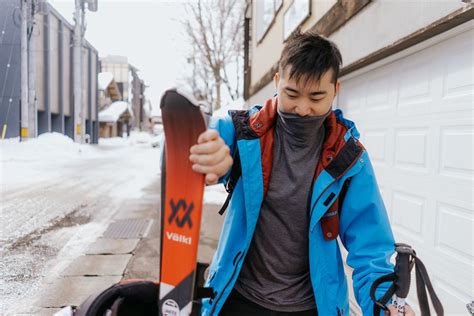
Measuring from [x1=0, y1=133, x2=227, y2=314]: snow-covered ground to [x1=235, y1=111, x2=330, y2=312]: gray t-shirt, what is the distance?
10.0 feet

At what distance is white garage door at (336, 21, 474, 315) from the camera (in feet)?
9.20

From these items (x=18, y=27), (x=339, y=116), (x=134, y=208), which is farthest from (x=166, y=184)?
(x=18, y=27)

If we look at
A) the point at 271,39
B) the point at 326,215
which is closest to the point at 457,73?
the point at 326,215

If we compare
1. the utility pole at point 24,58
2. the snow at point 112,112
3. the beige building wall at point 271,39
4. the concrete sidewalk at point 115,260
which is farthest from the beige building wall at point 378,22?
the snow at point 112,112

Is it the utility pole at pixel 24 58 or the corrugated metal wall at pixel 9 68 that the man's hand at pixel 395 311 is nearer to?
the utility pole at pixel 24 58

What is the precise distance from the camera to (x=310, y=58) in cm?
141

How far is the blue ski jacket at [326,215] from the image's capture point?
1461 millimetres

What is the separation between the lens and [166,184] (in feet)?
4.00

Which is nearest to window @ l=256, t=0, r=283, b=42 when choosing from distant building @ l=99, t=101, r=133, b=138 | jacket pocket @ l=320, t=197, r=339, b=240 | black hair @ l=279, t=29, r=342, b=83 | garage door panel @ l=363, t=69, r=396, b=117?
garage door panel @ l=363, t=69, r=396, b=117

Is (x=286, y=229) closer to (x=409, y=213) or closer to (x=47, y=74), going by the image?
(x=409, y=213)

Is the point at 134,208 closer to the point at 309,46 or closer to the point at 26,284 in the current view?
the point at 26,284

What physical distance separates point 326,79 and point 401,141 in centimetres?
257

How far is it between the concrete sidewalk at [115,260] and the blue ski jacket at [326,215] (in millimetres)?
2359

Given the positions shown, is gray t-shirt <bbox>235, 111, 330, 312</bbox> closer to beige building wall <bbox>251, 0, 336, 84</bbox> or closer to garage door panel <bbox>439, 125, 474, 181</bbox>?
garage door panel <bbox>439, 125, 474, 181</bbox>
